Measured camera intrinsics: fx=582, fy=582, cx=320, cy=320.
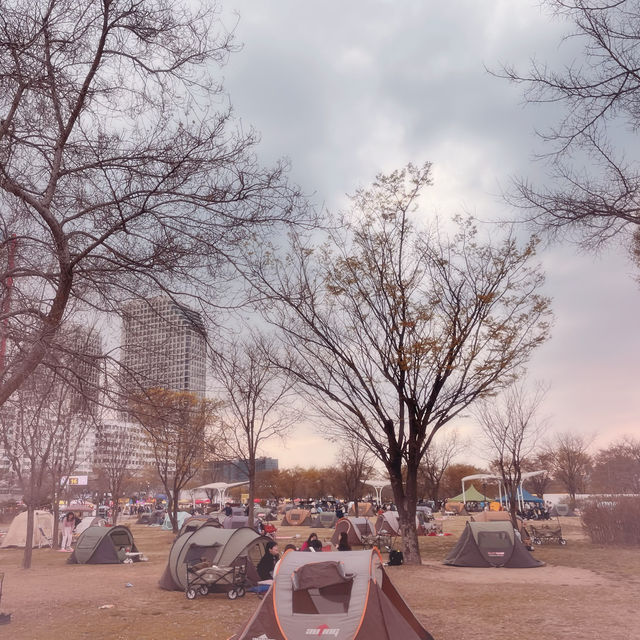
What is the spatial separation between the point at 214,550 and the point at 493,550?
817 centimetres

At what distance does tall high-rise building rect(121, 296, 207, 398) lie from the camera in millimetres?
6367

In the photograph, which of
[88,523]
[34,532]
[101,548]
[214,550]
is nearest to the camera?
[214,550]

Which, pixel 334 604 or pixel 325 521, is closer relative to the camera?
pixel 334 604

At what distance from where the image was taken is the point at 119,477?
32.4 m

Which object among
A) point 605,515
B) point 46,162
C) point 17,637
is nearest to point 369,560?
point 17,637

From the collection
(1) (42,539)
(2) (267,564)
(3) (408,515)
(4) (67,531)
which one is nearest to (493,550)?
(3) (408,515)

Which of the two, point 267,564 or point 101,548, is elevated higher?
point 267,564

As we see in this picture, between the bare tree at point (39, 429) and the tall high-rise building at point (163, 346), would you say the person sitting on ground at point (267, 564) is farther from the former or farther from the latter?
the tall high-rise building at point (163, 346)

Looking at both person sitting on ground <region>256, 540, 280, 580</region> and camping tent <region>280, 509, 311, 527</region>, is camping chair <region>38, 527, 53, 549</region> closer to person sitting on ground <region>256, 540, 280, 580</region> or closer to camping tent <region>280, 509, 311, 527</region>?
person sitting on ground <region>256, 540, 280, 580</region>

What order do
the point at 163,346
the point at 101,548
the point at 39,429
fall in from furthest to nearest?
the point at 101,548 < the point at 39,429 < the point at 163,346

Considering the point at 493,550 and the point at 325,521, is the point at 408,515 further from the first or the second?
the point at 325,521

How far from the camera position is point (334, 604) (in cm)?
819

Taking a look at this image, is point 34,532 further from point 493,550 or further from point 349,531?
point 493,550

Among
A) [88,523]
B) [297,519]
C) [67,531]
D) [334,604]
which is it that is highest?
[334,604]
